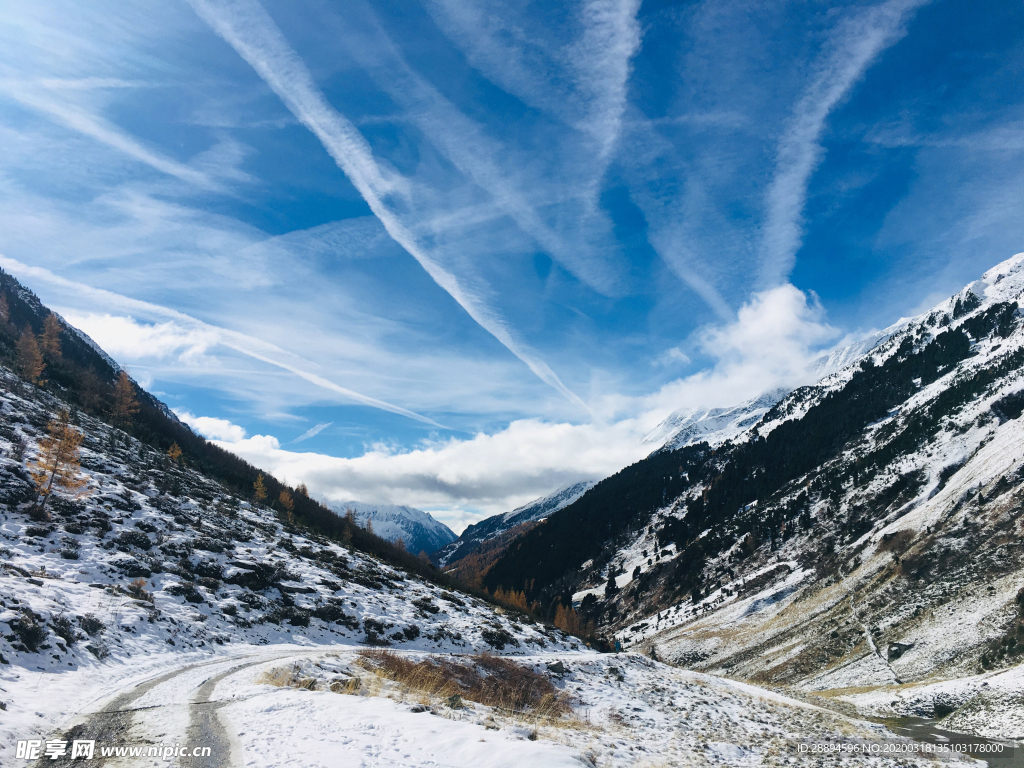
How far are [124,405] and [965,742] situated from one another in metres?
101

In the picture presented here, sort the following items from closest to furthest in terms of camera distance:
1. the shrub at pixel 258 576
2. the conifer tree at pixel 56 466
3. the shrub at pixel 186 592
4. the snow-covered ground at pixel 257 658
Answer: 1. the snow-covered ground at pixel 257 658
2. the shrub at pixel 186 592
3. the shrub at pixel 258 576
4. the conifer tree at pixel 56 466

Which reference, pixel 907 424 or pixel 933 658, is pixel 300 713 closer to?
pixel 933 658

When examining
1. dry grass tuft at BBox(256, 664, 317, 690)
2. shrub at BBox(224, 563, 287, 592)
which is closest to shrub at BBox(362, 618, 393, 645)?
shrub at BBox(224, 563, 287, 592)

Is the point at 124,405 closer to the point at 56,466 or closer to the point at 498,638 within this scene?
the point at 56,466

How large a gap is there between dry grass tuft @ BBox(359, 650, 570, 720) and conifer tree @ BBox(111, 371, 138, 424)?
72758 mm

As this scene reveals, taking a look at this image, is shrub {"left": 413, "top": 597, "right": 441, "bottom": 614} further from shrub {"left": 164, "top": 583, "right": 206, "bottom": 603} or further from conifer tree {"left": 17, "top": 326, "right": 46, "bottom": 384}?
conifer tree {"left": 17, "top": 326, "right": 46, "bottom": 384}

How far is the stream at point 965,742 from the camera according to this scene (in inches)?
851

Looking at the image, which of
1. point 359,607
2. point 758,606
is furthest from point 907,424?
point 359,607

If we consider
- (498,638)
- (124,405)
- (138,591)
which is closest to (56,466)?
(138,591)

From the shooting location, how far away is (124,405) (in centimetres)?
7406

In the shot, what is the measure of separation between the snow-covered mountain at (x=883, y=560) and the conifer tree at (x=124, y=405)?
98.2 m

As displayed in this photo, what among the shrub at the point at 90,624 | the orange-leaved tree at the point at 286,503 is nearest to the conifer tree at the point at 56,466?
the shrub at the point at 90,624

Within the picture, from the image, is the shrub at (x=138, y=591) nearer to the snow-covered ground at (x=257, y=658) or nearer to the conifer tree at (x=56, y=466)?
the snow-covered ground at (x=257, y=658)

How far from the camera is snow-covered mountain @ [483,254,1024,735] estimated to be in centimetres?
4897
